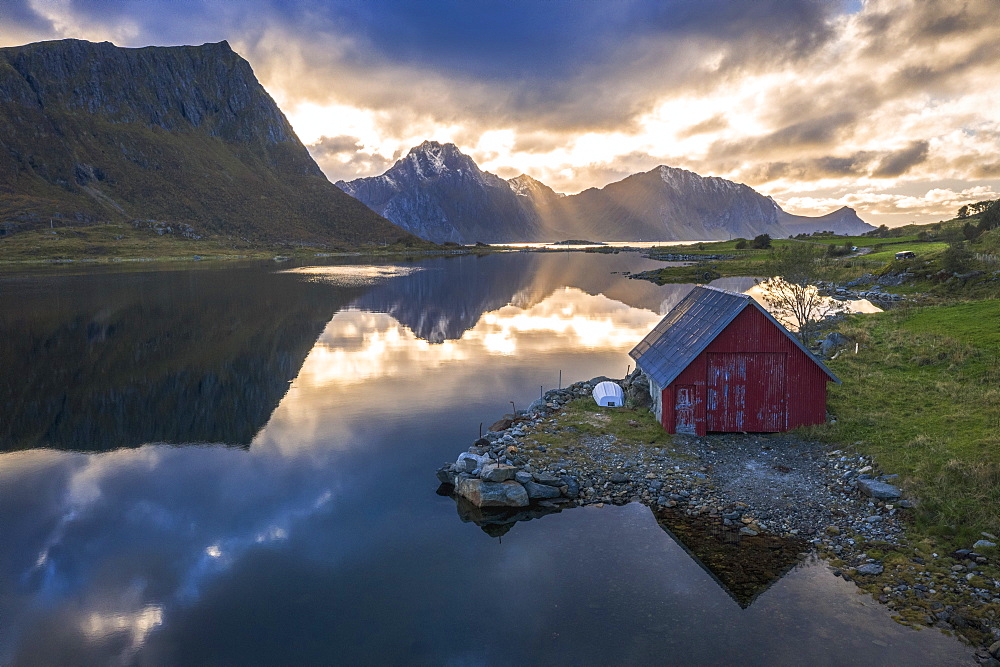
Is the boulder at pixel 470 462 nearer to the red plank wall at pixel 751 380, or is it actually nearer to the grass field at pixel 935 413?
the red plank wall at pixel 751 380

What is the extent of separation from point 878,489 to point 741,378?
709 centimetres

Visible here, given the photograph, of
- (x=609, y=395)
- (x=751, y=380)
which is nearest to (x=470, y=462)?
(x=609, y=395)

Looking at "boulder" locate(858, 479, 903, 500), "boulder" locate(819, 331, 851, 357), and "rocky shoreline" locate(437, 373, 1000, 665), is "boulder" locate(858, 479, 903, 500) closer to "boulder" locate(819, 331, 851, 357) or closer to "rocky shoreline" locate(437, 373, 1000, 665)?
"rocky shoreline" locate(437, 373, 1000, 665)

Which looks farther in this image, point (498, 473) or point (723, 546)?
point (498, 473)

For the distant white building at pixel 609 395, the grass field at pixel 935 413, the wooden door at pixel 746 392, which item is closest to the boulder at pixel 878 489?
the grass field at pixel 935 413

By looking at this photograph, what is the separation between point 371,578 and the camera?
17641 millimetres

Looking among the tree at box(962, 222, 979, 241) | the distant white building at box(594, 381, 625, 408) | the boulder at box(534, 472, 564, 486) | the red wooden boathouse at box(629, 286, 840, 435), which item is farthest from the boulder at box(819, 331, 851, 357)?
the tree at box(962, 222, 979, 241)

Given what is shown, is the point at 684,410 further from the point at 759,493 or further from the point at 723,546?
the point at 723,546

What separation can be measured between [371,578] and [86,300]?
8700 cm

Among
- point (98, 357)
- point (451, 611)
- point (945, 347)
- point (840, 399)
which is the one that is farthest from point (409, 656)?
point (98, 357)

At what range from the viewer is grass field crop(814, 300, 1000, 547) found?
1792 centimetres

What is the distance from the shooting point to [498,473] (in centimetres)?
2231

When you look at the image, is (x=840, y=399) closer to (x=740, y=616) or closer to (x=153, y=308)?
(x=740, y=616)

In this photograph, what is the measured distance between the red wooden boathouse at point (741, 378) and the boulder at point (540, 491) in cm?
739
